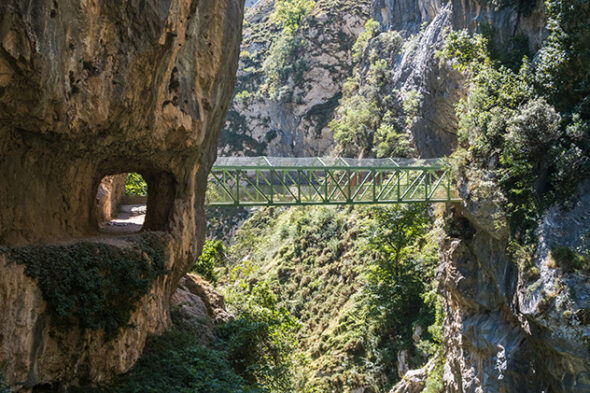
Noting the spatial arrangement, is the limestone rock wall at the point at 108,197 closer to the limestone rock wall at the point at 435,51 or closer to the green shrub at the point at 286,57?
the limestone rock wall at the point at 435,51

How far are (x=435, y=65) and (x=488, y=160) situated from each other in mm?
9820

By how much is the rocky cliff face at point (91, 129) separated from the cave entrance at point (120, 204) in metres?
2.34

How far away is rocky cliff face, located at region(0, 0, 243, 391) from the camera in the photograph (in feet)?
22.7

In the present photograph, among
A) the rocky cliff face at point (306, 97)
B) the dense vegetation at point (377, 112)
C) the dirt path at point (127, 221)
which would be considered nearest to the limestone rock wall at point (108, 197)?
the dirt path at point (127, 221)

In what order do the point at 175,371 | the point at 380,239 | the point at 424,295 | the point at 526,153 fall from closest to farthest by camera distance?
the point at 175,371, the point at 526,153, the point at 424,295, the point at 380,239

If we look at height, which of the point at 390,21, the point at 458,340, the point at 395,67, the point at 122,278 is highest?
the point at 390,21

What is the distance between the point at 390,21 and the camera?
42406 millimetres

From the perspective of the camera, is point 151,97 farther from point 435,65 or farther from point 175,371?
Result: point 435,65

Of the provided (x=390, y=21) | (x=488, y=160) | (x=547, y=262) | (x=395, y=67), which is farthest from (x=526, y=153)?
(x=390, y=21)

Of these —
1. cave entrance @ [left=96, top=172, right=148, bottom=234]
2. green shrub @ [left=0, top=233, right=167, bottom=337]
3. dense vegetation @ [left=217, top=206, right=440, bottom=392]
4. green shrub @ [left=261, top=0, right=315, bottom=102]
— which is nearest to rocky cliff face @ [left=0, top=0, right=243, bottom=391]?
green shrub @ [left=0, top=233, right=167, bottom=337]

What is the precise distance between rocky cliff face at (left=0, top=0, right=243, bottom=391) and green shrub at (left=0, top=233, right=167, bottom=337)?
0.16 meters

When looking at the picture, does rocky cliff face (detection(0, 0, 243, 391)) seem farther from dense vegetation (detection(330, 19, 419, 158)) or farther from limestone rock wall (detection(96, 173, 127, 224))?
dense vegetation (detection(330, 19, 419, 158))

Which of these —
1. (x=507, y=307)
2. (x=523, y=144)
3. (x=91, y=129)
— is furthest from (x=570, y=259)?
(x=91, y=129)

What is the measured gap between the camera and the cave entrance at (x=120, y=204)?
14312 millimetres
